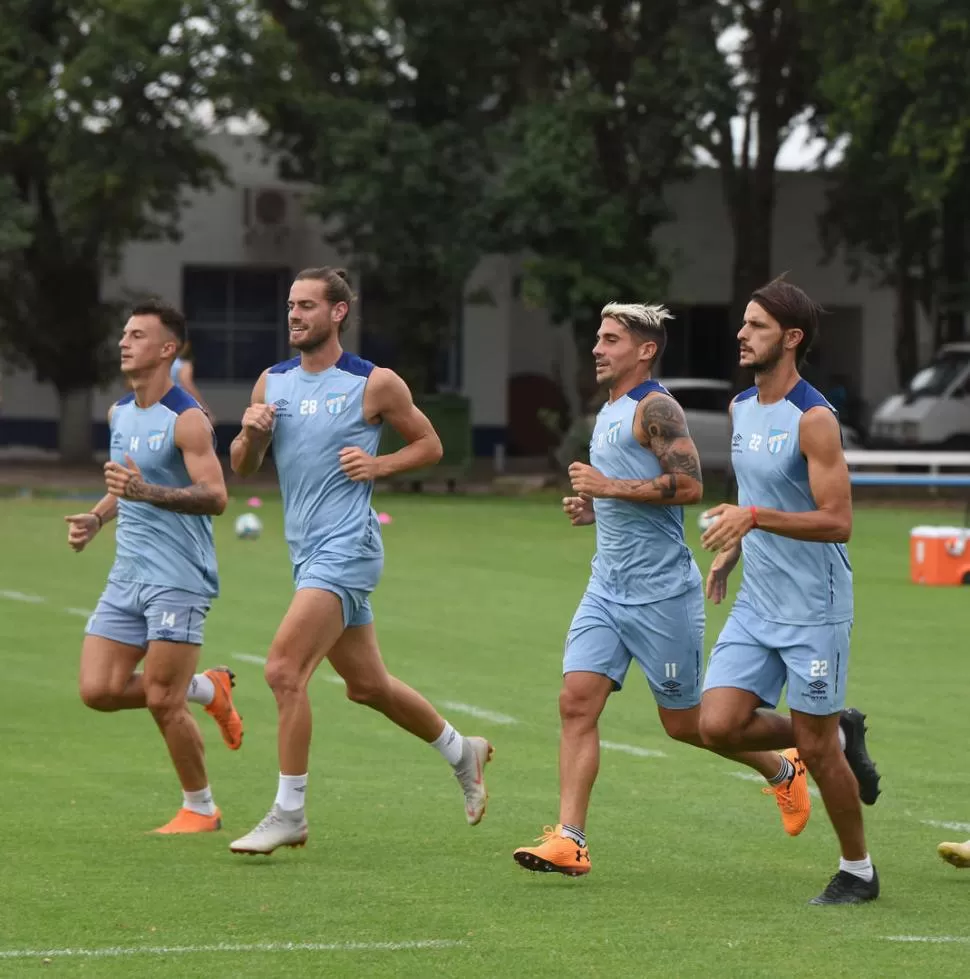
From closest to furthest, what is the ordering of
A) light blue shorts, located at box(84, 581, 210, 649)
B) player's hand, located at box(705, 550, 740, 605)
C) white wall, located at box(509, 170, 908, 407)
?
1. player's hand, located at box(705, 550, 740, 605)
2. light blue shorts, located at box(84, 581, 210, 649)
3. white wall, located at box(509, 170, 908, 407)

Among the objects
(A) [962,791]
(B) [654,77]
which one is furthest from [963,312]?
(A) [962,791]

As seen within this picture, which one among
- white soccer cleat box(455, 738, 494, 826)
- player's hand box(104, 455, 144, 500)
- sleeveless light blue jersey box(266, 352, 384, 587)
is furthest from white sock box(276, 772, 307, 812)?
player's hand box(104, 455, 144, 500)

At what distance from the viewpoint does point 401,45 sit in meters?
35.7

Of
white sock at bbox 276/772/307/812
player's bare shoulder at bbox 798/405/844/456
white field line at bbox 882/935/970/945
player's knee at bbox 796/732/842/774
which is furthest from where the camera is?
white sock at bbox 276/772/307/812

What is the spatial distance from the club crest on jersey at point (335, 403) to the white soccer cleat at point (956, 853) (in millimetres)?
2782

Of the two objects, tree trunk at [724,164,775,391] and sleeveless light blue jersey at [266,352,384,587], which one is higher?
tree trunk at [724,164,775,391]

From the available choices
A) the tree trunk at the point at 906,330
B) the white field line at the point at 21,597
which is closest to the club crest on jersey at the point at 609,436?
the white field line at the point at 21,597

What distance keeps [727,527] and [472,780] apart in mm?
2296

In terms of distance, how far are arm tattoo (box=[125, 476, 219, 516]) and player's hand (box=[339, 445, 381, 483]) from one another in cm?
60

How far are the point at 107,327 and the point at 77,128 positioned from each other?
23.9 ft

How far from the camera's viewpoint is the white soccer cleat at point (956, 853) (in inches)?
309

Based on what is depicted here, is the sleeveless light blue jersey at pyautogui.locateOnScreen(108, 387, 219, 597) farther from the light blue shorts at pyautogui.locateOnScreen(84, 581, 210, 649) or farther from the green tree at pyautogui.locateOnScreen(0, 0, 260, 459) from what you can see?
the green tree at pyautogui.locateOnScreen(0, 0, 260, 459)

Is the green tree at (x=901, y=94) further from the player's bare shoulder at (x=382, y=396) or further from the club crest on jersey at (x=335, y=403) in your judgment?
the club crest on jersey at (x=335, y=403)

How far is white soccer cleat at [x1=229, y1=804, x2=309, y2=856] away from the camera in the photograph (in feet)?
26.4
